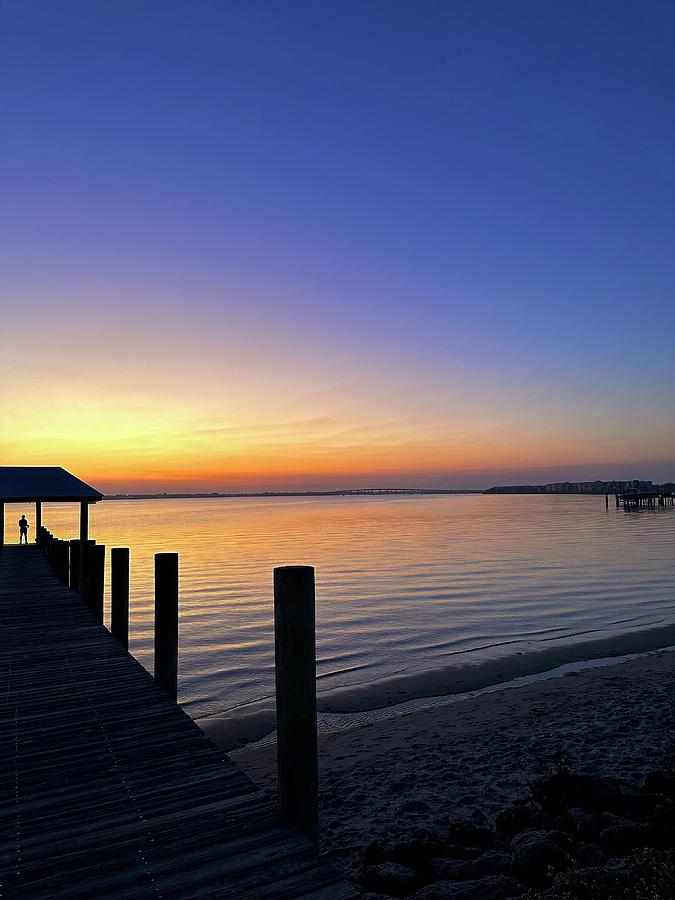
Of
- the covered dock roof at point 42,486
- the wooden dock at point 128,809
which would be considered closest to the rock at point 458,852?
the wooden dock at point 128,809

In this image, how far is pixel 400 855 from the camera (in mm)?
5176

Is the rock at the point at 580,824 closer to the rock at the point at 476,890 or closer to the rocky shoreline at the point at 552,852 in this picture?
the rocky shoreline at the point at 552,852

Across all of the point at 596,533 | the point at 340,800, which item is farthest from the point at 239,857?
the point at 596,533

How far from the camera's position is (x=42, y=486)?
81.9ft

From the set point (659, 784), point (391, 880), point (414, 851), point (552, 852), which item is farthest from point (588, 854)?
point (659, 784)

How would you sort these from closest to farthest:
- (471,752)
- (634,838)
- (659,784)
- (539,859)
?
(539,859)
(634,838)
(659,784)
(471,752)

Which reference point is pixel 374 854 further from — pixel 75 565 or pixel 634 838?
pixel 75 565

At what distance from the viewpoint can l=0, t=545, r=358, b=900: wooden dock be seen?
3219 millimetres

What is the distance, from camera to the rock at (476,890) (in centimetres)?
439

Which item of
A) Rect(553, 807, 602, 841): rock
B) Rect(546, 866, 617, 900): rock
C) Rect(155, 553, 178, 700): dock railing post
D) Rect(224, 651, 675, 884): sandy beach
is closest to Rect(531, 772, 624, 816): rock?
Rect(553, 807, 602, 841): rock

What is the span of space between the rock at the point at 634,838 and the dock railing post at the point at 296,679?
2.82 m

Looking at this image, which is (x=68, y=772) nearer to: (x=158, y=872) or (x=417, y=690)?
(x=158, y=872)

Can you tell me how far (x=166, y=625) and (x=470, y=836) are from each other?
396 cm

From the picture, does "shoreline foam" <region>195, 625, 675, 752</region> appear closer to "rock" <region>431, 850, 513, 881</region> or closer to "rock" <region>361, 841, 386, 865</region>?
"rock" <region>361, 841, 386, 865</region>
